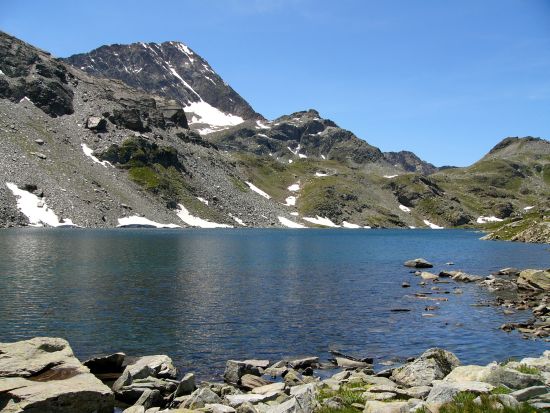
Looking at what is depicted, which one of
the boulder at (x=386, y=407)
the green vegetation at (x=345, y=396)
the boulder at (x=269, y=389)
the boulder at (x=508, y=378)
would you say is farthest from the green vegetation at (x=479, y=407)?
the boulder at (x=269, y=389)

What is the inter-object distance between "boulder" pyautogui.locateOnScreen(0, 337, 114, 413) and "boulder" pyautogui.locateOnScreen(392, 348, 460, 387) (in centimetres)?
1347

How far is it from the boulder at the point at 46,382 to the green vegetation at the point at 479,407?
12613 mm

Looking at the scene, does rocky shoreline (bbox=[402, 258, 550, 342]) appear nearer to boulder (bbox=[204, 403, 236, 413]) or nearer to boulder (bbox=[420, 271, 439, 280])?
boulder (bbox=[420, 271, 439, 280])

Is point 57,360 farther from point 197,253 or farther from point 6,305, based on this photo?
point 197,253

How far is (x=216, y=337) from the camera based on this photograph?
33719mm

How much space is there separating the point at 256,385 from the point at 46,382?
31.8 ft

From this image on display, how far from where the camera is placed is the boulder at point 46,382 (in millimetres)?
17125

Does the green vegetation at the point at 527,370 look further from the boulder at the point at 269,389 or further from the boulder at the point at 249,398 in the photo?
the boulder at the point at 249,398

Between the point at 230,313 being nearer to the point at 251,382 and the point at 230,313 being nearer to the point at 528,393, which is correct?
the point at 251,382

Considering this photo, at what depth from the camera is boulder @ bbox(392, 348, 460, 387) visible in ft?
72.5

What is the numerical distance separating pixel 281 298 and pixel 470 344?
2126 centimetres

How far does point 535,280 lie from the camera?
182 feet

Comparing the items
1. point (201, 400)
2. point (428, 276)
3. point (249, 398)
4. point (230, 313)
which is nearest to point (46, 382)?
point (201, 400)

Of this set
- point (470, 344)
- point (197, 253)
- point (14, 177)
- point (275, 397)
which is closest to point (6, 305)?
point (275, 397)
